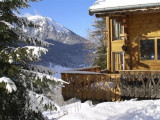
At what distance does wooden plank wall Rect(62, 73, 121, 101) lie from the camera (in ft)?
38.2

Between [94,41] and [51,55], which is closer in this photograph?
[94,41]

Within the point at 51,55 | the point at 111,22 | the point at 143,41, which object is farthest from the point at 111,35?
the point at 51,55

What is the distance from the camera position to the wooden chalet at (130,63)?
1136 cm

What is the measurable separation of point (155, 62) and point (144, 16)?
2.95 meters

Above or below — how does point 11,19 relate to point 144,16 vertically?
below

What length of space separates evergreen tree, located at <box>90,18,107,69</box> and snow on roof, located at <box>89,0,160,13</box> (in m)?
17.7

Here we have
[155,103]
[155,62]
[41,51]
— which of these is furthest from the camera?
[155,62]

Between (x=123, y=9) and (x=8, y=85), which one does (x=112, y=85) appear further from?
(x=8, y=85)

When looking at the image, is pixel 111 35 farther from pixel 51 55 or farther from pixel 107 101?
pixel 51 55

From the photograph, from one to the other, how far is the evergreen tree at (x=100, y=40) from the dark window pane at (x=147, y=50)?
1677 centimetres

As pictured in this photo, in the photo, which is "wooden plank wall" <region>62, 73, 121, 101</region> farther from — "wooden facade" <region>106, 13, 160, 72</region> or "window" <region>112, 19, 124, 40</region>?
"window" <region>112, 19, 124, 40</region>

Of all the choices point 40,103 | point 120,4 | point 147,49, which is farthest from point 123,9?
point 40,103

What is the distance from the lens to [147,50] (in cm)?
1386

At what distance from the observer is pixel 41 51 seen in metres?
5.91
